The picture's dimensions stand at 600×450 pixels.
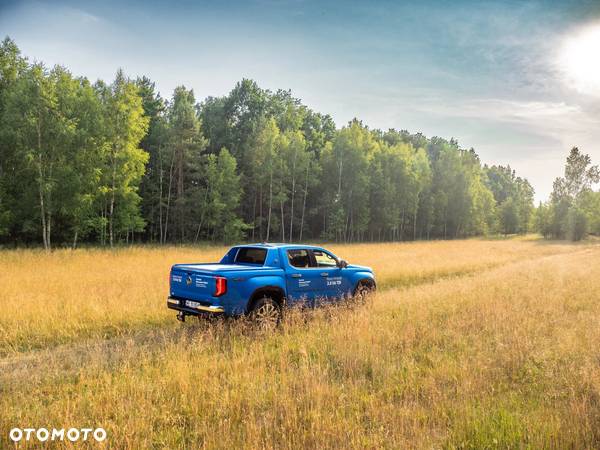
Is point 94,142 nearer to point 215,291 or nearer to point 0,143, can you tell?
point 0,143

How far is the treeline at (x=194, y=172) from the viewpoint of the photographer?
28.0m

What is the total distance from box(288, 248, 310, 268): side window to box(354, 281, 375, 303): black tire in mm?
1800

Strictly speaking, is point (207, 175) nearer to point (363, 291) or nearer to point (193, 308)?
point (363, 291)

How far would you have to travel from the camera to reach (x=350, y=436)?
4.23 meters

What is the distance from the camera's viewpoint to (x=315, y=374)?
19.1 ft

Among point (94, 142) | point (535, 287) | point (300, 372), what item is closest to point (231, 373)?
point (300, 372)

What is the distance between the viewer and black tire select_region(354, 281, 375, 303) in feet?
34.5

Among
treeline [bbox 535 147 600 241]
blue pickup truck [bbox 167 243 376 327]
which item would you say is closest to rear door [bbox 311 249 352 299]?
blue pickup truck [bbox 167 243 376 327]

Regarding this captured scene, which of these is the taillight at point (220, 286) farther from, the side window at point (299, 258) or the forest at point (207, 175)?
the forest at point (207, 175)

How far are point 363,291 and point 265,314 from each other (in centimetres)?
363

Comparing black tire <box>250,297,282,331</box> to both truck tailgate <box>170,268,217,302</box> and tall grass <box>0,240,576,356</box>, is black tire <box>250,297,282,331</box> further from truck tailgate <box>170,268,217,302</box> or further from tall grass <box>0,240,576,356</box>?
tall grass <box>0,240,576,356</box>

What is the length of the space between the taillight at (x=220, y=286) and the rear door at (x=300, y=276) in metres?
1.71

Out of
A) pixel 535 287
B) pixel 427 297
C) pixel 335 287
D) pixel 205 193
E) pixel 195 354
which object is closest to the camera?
pixel 195 354

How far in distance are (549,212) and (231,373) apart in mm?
82636
